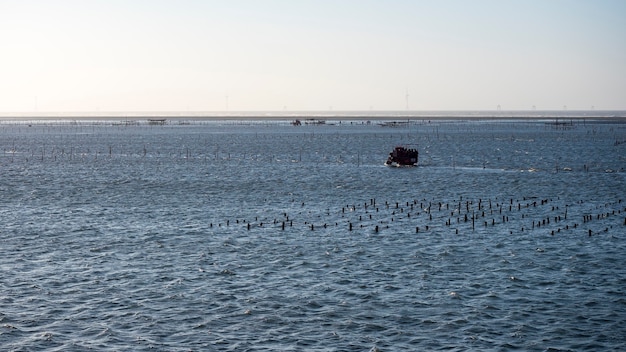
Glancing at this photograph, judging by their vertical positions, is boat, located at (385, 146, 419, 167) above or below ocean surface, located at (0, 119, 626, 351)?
above

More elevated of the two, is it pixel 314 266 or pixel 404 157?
pixel 404 157

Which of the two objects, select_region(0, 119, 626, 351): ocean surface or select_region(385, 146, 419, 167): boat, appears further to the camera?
select_region(385, 146, 419, 167): boat

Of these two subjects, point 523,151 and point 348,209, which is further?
point 523,151

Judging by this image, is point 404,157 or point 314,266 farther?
point 404,157

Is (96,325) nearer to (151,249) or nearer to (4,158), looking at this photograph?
(151,249)

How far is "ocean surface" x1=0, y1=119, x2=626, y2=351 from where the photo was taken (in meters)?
39.3

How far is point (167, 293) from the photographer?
4666 cm

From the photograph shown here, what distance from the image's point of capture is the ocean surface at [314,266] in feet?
129

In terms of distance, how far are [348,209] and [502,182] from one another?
35.5 m

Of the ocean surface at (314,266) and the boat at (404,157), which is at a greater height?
the boat at (404,157)

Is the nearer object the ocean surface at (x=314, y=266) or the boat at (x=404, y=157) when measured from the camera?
the ocean surface at (x=314, y=266)

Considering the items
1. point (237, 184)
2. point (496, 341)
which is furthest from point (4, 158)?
point (496, 341)

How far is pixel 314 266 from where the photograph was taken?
5406 cm

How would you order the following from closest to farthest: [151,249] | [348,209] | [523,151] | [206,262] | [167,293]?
1. [167,293]
2. [206,262]
3. [151,249]
4. [348,209]
5. [523,151]
